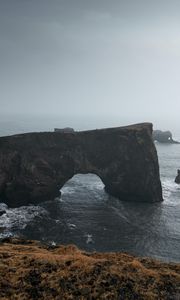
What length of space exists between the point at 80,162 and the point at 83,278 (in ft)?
251

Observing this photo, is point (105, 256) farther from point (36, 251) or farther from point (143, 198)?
point (143, 198)

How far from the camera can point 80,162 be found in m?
107

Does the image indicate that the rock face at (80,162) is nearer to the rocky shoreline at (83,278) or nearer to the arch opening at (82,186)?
the arch opening at (82,186)

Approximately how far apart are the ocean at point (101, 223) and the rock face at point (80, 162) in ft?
13.2

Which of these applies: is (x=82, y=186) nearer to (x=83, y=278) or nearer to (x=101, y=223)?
(x=101, y=223)

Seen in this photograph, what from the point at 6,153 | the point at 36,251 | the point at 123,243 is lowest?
the point at 123,243

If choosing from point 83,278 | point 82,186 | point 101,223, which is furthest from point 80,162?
point 83,278

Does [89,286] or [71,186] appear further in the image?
[71,186]

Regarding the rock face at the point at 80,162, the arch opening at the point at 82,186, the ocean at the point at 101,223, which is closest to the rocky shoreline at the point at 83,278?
the ocean at the point at 101,223

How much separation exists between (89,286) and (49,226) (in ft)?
170

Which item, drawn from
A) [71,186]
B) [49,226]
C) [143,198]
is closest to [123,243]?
[49,226]

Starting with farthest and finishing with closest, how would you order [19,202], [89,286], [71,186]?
1. [71,186]
2. [19,202]
3. [89,286]

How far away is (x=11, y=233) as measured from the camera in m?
75.1

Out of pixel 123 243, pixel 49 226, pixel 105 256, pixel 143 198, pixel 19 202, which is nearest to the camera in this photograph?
pixel 105 256
